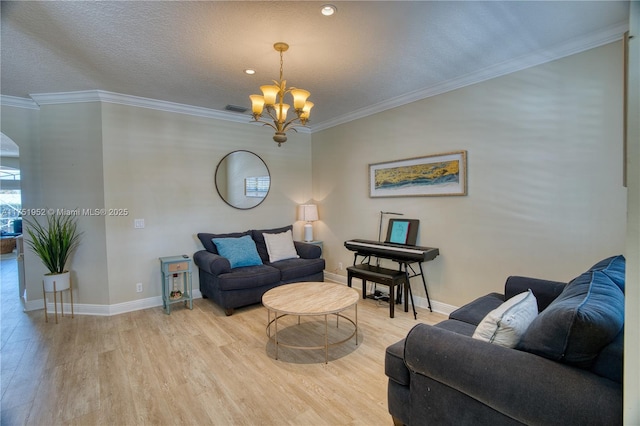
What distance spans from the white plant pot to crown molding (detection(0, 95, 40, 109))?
82.2 inches

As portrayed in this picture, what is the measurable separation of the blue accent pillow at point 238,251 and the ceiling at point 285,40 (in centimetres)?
190

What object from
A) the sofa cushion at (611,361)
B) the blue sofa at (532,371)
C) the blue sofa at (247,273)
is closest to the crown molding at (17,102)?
the blue sofa at (247,273)

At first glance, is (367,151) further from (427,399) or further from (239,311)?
(427,399)

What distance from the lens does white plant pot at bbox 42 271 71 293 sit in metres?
3.36

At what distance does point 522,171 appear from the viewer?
2.87 m

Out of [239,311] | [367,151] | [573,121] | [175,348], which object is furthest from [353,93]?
[175,348]

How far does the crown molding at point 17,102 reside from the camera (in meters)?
3.53

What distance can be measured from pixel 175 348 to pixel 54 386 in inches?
33.2

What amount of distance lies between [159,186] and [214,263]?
136 cm

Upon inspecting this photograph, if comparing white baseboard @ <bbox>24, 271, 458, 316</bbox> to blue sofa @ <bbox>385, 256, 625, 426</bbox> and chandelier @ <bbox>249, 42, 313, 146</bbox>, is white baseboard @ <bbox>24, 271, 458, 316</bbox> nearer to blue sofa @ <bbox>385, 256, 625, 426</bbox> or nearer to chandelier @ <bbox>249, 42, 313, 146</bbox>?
blue sofa @ <bbox>385, 256, 625, 426</bbox>

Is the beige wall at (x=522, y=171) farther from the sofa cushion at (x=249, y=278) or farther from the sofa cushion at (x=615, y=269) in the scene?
the sofa cushion at (x=249, y=278)

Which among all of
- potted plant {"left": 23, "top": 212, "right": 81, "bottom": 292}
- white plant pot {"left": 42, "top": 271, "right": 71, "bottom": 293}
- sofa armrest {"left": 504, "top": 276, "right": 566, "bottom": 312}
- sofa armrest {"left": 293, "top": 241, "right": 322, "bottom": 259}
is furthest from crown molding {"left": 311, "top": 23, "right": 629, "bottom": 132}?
white plant pot {"left": 42, "top": 271, "right": 71, "bottom": 293}

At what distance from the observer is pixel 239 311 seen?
3654 millimetres

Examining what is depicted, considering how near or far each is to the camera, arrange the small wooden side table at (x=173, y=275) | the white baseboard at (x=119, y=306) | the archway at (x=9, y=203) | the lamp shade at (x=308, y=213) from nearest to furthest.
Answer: the white baseboard at (x=119, y=306) → the small wooden side table at (x=173, y=275) → the lamp shade at (x=308, y=213) → the archway at (x=9, y=203)
